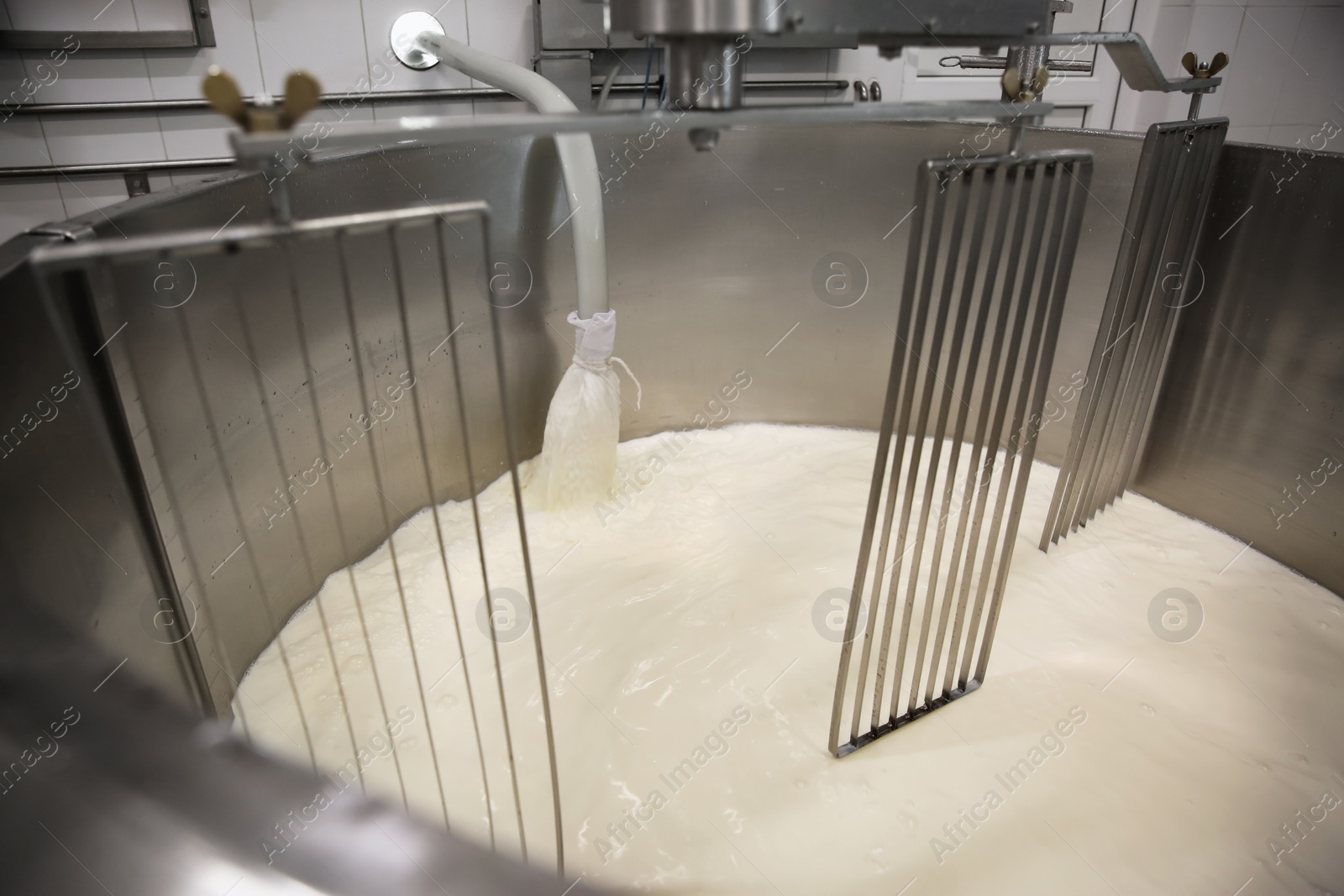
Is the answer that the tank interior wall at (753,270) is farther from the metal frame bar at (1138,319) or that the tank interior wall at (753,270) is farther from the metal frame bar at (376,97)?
the metal frame bar at (376,97)

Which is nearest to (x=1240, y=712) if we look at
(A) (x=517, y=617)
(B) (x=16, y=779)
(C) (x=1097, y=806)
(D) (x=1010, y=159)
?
(C) (x=1097, y=806)

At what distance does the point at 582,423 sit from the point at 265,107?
2.90 feet

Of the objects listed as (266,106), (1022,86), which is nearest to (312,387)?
(266,106)

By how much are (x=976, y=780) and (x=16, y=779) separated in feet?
2.64

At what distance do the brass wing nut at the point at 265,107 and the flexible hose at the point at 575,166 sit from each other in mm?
788

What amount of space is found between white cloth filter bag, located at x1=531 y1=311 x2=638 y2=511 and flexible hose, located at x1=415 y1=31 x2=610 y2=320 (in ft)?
0.14

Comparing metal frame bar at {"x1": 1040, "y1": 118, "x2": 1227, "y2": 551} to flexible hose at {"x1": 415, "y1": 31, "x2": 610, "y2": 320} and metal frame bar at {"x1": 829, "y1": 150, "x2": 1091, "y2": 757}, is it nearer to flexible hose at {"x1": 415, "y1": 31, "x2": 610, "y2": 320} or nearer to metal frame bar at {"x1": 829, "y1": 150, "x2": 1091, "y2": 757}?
metal frame bar at {"x1": 829, "y1": 150, "x2": 1091, "y2": 757}

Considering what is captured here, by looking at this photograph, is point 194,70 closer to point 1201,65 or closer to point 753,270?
point 753,270

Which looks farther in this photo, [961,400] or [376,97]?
[376,97]

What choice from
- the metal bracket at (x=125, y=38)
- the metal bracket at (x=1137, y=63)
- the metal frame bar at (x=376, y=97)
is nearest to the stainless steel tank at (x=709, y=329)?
the metal bracket at (x=1137, y=63)

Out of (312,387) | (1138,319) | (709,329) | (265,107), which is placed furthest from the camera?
(709,329)

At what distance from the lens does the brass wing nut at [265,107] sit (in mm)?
368

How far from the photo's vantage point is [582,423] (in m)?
1.26

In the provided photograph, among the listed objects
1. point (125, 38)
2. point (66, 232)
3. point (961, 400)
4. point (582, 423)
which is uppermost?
point (125, 38)
